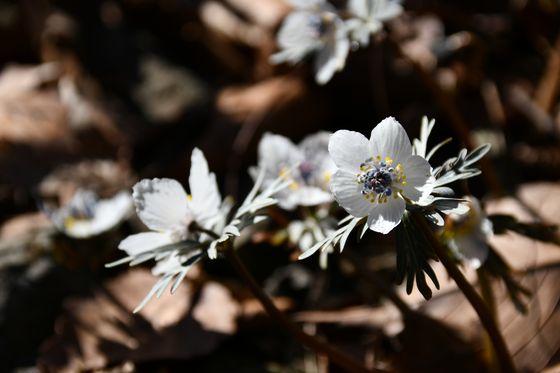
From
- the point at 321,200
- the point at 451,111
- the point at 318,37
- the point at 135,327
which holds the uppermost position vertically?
the point at 318,37

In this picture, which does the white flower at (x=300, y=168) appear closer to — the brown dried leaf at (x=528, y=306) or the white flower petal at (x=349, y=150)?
the white flower petal at (x=349, y=150)

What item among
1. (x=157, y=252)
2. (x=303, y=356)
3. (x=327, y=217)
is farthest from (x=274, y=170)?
(x=303, y=356)

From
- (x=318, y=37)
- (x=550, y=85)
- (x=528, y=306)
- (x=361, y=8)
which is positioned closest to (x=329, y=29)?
(x=318, y=37)

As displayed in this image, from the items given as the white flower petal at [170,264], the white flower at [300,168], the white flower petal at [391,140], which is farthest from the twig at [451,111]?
the white flower petal at [170,264]

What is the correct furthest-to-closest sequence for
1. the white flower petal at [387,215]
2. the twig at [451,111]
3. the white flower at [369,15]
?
1. the twig at [451,111]
2. the white flower at [369,15]
3. the white flower petal at [387,215]

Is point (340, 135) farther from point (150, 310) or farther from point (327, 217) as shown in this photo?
point (150, 310)

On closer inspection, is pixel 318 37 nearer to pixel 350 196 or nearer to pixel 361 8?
pixel 361 8

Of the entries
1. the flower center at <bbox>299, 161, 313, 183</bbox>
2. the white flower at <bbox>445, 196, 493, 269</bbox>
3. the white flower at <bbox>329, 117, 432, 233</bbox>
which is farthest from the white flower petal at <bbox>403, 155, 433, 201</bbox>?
the flower center at <bbox>299, 161, 313, 183</bbox>
